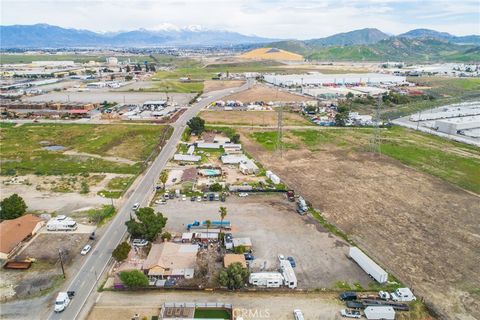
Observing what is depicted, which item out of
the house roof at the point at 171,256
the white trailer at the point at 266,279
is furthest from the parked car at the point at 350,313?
the house roof at the point at 171,256

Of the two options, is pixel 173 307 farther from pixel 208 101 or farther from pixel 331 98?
pixel 331 98

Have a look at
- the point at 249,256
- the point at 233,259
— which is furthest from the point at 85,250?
the point at 249,256

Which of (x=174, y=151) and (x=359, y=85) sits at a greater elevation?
(x=359, y=85)

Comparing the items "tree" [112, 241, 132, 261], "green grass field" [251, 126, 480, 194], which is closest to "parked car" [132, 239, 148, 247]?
"tree" [112, 241, 132, 261]

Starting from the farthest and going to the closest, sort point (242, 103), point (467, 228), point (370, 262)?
point (242, 103) → point (467, 228) → point (370, 262)

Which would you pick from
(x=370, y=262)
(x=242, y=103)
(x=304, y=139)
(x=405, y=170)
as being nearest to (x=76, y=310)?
(x=370, y=262)

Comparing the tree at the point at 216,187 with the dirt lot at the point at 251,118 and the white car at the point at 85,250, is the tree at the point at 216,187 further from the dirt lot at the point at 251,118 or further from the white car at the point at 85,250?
the dirt lot at the point at 251,118

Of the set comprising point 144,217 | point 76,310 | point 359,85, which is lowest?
point 76,310
